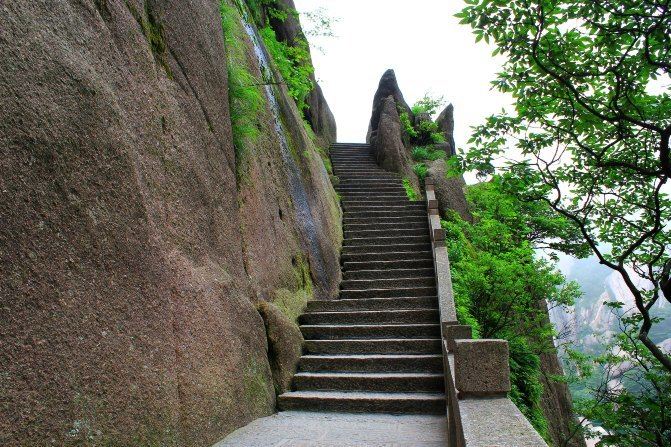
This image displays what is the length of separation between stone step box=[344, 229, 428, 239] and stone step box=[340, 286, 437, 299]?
2.56 metres

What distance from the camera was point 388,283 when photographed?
28.9 ft

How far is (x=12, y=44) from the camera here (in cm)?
254

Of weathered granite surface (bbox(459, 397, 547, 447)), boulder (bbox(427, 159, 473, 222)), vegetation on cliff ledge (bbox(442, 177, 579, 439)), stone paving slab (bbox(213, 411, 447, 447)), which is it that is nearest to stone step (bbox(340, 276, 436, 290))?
vegetation on cliff ledge (bbox(442, 177, 579, 439))

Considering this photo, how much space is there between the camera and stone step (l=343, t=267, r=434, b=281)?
905cm

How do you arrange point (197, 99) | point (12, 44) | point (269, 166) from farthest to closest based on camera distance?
point (269, 166) → point (197, 99) → point (12, 44)

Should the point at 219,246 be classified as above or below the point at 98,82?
below

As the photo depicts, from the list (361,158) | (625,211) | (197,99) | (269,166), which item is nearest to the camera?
(197,99)

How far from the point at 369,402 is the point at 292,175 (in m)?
4.69

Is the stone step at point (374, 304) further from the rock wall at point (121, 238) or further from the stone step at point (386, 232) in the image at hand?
the stone step at point (386, 232)

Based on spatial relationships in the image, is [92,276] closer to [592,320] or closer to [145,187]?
[145,187]

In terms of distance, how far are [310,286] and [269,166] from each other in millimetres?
2295

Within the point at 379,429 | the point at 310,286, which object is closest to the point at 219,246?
the point at 379,429

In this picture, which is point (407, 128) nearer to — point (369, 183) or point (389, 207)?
point (369, 183)

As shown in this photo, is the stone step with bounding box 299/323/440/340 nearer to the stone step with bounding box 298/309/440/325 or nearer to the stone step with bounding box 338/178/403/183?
the stone step with bounding box 298/309/440/325
